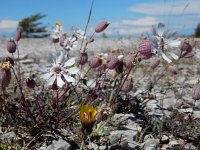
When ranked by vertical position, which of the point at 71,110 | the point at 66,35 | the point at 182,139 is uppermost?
the point at 66,35

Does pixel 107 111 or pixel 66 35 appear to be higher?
pixel 66 35

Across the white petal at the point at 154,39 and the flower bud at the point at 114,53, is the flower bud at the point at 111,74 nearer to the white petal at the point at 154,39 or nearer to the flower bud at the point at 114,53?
the flower bud at the point at 114,53

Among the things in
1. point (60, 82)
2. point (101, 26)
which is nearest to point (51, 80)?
point (60, 82)

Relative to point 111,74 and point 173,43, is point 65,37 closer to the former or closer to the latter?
point 111,74

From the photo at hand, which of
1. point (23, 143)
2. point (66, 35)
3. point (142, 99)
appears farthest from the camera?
point (142, 99)

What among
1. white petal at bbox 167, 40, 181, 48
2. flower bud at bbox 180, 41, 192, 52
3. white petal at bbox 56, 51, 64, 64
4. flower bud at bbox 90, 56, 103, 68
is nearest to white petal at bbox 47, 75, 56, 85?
white petal at bbox 56, 51, 64, 64

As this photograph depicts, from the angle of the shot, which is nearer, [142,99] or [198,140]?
[198,140]

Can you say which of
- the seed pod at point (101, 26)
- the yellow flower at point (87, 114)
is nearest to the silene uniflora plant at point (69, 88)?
the seed pod at point (101, 26)

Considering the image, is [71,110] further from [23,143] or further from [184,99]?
[184,99]

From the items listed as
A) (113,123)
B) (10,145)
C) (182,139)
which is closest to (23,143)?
(10,145)
